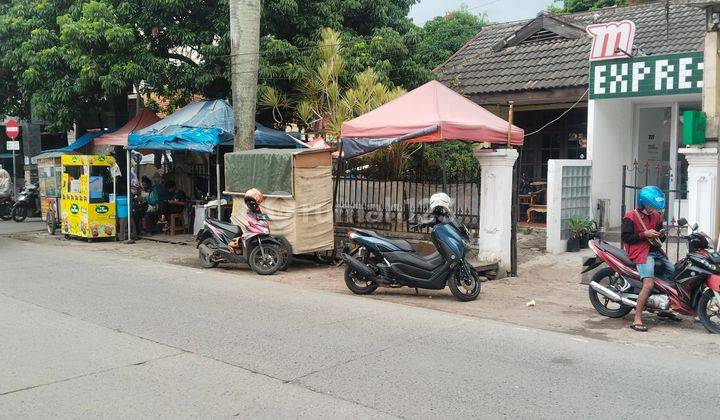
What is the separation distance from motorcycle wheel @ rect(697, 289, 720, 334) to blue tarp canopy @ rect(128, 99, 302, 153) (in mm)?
9892

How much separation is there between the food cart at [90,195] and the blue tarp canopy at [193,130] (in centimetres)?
111

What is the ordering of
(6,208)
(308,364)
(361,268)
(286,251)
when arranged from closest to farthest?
(308,364)
(361,268)
(286,251)
(6,208)

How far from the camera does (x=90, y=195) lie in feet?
52.0

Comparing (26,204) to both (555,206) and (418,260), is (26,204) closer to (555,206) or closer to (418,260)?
(418,260)

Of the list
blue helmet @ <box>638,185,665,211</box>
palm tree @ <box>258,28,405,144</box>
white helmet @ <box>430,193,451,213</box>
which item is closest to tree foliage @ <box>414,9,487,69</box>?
palm tree @ <box>258,28,405,144</box>

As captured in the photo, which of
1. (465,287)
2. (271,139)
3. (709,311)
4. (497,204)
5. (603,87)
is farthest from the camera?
(271,139)

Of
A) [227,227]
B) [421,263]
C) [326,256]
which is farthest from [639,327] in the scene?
[227,227]

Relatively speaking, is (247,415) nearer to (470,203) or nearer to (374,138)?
(374,138)

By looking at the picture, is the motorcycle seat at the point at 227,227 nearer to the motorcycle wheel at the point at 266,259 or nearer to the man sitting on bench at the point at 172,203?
the motorcycle wheel at the point at 266,259

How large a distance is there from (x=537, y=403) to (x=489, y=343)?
5.90 ft

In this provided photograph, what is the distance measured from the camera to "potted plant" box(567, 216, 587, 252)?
12.7 metres

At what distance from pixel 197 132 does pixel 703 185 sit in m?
9.79

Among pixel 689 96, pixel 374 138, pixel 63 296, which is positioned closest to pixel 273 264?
pixel 374 138

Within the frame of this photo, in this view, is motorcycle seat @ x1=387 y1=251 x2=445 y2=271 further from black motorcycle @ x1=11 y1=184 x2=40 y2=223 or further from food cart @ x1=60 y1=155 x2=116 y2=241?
black motorcycle @ x1=11 y1=184 x2=40 y2=223
